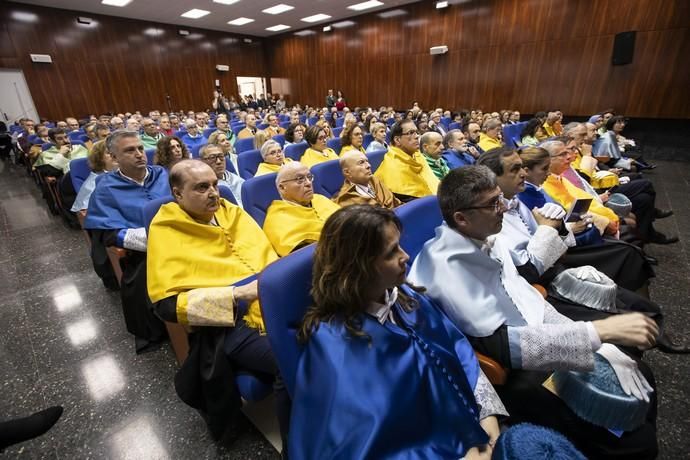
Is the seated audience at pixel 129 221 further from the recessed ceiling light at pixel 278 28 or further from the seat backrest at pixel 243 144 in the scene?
the recessed ceiling light at pixel 278 28

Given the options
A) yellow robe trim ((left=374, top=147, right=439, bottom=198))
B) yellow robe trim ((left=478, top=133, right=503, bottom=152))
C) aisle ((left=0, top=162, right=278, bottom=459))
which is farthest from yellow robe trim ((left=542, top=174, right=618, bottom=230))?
aisle ((left=0, top=162, right=278, bottom=459))

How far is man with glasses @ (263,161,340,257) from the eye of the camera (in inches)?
72.7

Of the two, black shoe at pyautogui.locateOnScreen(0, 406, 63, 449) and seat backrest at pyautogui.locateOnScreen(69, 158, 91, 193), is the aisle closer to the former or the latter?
black shoe at pyautogui.locateOnScreen(0, 406, 63, 449)

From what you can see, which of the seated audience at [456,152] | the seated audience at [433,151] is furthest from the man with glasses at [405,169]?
the seated audience at [456,152]

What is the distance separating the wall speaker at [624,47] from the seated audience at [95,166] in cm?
1040

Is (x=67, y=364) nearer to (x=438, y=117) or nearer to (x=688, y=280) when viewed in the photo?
(x=688, y=280)

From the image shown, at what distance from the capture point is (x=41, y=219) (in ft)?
14.4

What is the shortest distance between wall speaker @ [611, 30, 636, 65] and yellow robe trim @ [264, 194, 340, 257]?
31.3 ft

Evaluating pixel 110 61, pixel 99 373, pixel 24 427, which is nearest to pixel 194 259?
pixel 24 427

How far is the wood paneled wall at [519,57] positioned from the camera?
7312 millimetres

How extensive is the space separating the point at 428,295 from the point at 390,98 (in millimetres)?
12551

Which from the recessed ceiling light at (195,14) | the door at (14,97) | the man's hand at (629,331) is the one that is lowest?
the man's hand at (629,331)

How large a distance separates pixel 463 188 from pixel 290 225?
1026 millimetres

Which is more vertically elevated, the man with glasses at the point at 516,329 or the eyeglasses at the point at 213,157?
the eyeglasses at the point at 213,157
